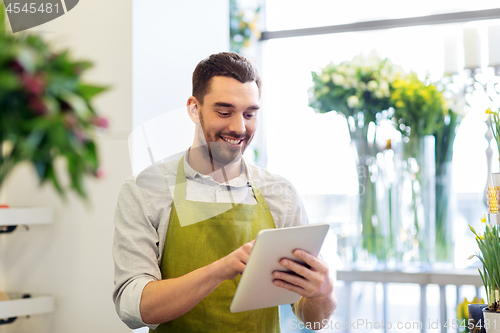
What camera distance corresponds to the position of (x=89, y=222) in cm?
158

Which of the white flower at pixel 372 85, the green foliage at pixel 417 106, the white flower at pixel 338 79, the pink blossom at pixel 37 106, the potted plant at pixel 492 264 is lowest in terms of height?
the potted plant at pixel 492 264

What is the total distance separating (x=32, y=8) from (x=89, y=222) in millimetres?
749

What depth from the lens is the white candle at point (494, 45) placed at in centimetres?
221

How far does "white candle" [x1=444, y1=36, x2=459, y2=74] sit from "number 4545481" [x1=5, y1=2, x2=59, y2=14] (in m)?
1.79

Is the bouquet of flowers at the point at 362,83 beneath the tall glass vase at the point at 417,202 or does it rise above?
above

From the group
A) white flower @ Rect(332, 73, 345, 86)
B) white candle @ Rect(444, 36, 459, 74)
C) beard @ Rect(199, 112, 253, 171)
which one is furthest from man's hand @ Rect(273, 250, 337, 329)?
white candle @ Rect(444, 36, 459, 74)

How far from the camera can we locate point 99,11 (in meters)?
1.54

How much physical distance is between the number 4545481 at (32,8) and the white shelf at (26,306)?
36.7 inches

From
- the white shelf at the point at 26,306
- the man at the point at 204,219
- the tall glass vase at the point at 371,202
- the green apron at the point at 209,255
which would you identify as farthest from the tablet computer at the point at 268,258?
the tall glass vase at the point at 371,202

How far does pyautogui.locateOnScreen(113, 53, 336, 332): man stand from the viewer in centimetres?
116

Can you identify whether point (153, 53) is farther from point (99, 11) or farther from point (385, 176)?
point (385, 176)

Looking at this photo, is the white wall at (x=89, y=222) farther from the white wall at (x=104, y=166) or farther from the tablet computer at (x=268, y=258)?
the tablet computer at (x=268, y=258)

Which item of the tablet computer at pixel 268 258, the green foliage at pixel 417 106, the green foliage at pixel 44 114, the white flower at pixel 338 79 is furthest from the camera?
the white flower at pixel 338 79

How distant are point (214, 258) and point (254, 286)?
326 millimetres
